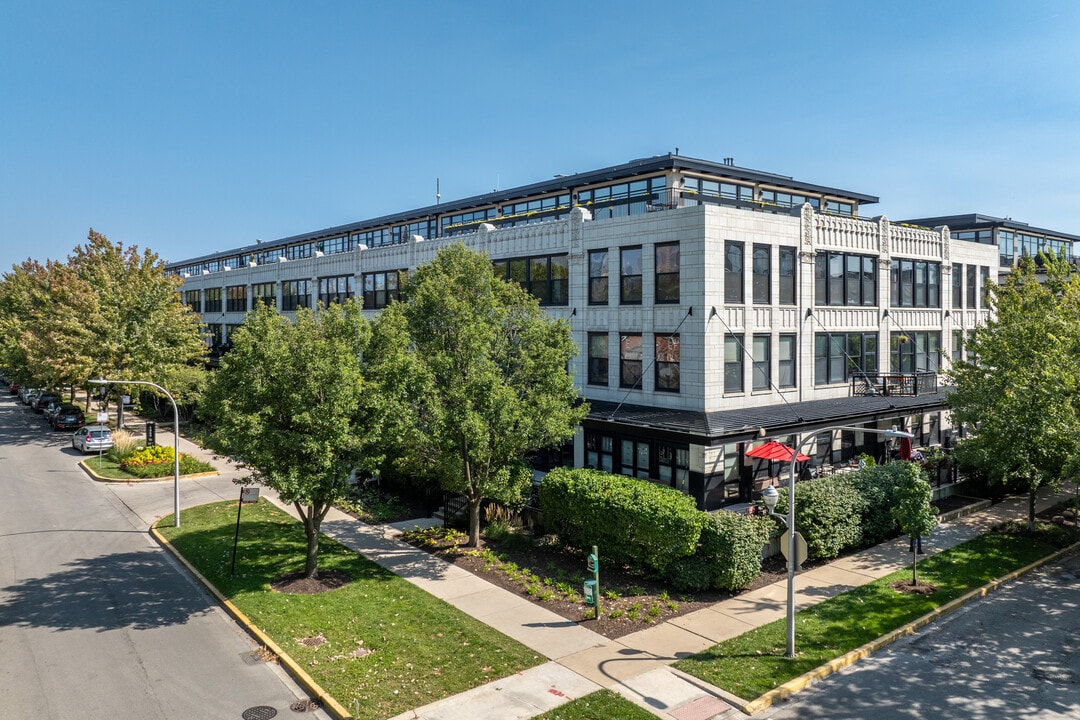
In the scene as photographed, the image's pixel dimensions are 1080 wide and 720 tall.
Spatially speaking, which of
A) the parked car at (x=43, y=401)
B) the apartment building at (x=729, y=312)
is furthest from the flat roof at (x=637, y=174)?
the parked car at (x=43, y=401)

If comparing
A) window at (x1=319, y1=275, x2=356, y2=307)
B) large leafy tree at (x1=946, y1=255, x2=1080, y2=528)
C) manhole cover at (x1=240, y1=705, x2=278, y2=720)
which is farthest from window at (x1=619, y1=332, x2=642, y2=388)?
window at (x1=319, y1=275, x2=356, y2=307)

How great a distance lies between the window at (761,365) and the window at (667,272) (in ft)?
12.2

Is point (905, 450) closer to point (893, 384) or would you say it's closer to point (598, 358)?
point (893, 384)

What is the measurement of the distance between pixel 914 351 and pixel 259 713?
32.6m

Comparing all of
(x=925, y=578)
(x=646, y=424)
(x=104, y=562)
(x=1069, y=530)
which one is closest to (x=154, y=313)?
(x=104, y=562)

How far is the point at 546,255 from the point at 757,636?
19477mm

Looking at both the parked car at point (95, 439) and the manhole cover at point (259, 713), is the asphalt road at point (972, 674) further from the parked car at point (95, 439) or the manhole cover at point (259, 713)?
the parked car at point (95, 439)

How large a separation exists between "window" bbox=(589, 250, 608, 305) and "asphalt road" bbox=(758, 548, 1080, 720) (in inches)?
656

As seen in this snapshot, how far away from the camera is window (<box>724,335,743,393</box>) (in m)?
26.5

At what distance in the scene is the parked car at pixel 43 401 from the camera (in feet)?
186

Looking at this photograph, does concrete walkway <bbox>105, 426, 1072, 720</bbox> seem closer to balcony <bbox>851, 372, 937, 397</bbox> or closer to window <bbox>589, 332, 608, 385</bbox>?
balcony <bbox>851, 372, 937, 397</bbox>

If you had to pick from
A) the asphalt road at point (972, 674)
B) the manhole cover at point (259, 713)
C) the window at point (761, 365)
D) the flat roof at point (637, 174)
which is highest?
the flat roof at point (637, 174)

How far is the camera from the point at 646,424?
25.0 meters

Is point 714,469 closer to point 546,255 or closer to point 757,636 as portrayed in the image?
point 757,636
